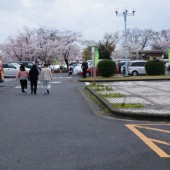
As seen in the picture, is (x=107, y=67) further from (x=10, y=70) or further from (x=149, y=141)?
(x=149, y=141)

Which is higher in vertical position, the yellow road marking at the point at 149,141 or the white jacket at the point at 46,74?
the white jacket at the point at 46,74

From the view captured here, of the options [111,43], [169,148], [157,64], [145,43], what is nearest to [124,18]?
[157,64]

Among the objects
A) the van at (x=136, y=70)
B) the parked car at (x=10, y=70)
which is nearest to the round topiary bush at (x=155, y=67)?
the van at (x=136, y=70)

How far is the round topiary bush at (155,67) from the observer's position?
124 feet

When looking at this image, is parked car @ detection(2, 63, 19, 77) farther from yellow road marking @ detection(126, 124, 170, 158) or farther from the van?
yellow road marking @ detection(126, 124, 170, 158)

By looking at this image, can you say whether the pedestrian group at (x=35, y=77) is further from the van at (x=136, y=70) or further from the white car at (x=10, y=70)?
the white car at (x=10, y=70)

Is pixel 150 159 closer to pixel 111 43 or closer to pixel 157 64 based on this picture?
pixel 157 64

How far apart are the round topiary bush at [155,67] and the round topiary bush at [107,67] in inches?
169

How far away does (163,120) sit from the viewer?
10867 millimetres

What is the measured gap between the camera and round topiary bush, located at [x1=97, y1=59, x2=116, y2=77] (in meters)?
34.9

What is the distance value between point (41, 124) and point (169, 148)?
3.98m

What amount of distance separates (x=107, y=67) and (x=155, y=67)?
5.39 meters

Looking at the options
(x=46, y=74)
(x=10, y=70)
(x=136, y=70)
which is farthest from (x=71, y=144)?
(x=10, y=70)

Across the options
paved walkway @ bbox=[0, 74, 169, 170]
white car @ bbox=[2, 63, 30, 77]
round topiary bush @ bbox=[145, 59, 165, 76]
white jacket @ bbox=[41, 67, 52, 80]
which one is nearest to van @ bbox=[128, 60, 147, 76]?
round topiary bush @ bbox=[145, 59, 165, 76]
